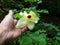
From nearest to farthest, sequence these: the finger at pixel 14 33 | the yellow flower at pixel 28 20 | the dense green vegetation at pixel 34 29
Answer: the yellow flower at pixel 28 20 < the finger at pixel 14 33 < the dense green vegetation at pixel 34 29

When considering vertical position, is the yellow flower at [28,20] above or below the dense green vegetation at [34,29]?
above

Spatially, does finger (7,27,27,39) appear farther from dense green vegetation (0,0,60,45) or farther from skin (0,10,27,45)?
dense green vegetation (0,0,60,45)

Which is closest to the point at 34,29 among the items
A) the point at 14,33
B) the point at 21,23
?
the point at 14,33

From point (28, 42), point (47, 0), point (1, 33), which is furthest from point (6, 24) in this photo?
point (47, 0)

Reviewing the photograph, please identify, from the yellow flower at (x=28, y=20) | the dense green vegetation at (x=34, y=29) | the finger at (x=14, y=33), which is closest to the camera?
the yellow flower at (x=28, y=20)

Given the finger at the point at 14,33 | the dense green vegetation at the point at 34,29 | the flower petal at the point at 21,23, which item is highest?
the flower petal at the point at 21,23

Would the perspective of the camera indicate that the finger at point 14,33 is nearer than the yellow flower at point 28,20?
No

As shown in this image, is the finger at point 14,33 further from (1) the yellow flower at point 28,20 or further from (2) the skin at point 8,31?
(1) the yellow flower at point 28,20

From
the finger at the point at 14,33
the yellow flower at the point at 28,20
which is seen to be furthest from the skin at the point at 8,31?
the yellow flower at the point at 28,20

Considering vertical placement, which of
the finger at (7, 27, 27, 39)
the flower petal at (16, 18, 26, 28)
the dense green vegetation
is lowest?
the dense green vegetation

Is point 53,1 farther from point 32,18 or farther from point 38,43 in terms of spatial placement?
point 32,18

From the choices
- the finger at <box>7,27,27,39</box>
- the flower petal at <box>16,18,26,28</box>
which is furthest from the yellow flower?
the finger at <box>7,27,27,39</box>
